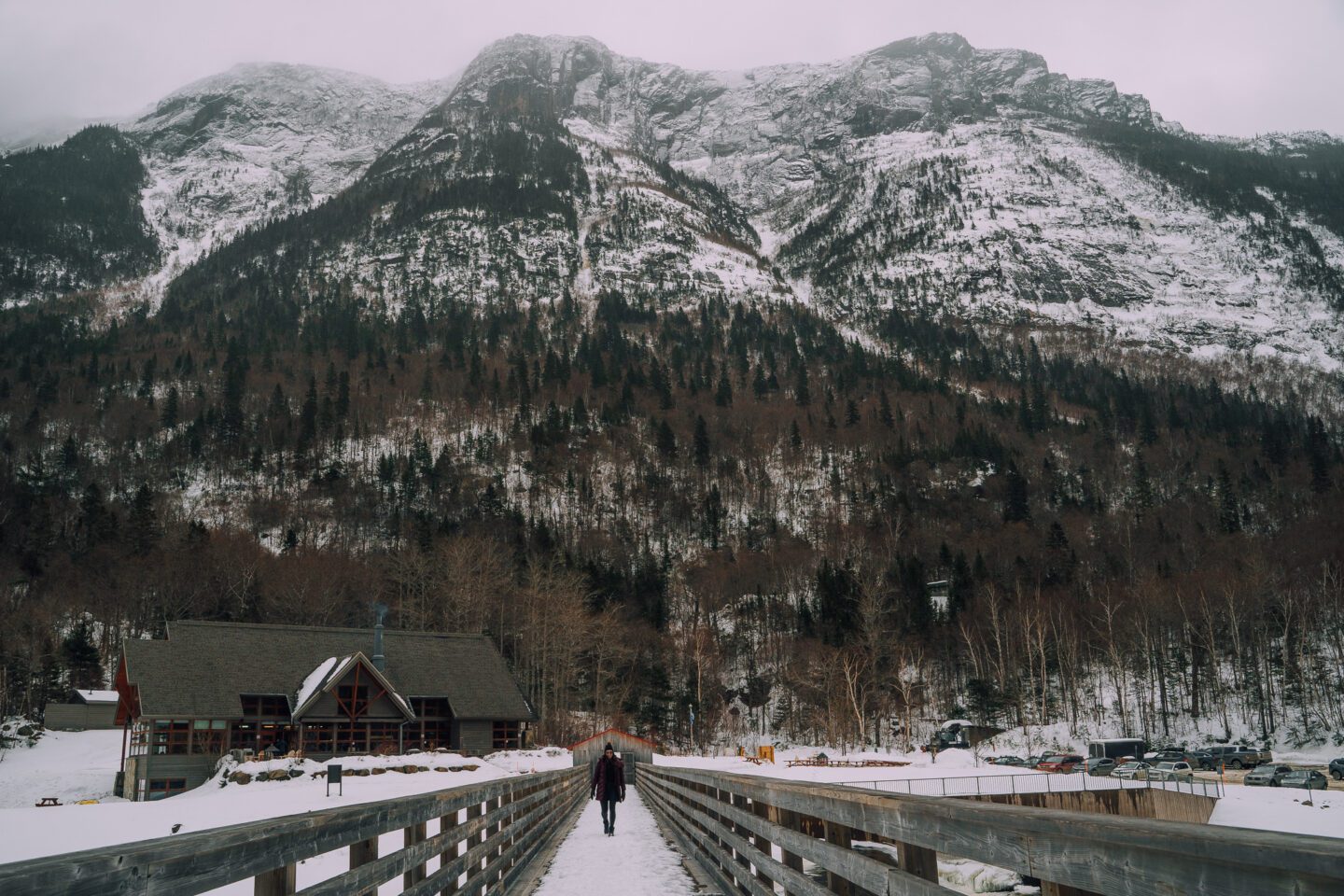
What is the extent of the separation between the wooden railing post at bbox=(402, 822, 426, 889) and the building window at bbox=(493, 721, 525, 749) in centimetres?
5273

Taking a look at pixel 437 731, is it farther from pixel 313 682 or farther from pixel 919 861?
pixel 919 861

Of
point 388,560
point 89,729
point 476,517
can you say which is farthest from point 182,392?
point 89,729

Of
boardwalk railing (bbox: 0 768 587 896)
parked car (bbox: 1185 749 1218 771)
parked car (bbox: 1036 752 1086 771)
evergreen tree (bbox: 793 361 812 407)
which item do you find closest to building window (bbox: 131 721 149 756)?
boardwalk railing (bbox: 0 768 587 896)

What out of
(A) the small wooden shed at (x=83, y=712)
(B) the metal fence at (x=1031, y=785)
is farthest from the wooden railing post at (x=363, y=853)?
(A) the small wooden shed at (x=83, y=712)

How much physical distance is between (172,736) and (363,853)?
4947cm

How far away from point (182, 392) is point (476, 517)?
6588 centimetres

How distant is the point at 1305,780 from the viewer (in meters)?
35.5

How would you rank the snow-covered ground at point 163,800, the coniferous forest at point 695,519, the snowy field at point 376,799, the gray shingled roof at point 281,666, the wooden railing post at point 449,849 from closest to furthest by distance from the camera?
the wooden railing post at point 449,849, the snowy field at point 376,799, the snow-covered ground at point 163,800, the gray shingled roof at point 281,666, the coniferous forest at point 695,519

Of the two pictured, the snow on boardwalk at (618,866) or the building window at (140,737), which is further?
the building window at (140,737)

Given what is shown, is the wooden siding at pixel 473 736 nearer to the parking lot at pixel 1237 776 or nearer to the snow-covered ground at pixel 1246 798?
the snow-covered ground at pixel 1246 798

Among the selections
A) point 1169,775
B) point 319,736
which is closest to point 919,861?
point 1169,775

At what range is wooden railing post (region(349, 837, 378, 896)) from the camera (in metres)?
5.34

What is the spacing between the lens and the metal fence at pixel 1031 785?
111 ft

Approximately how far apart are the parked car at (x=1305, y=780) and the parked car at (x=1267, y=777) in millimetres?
273
